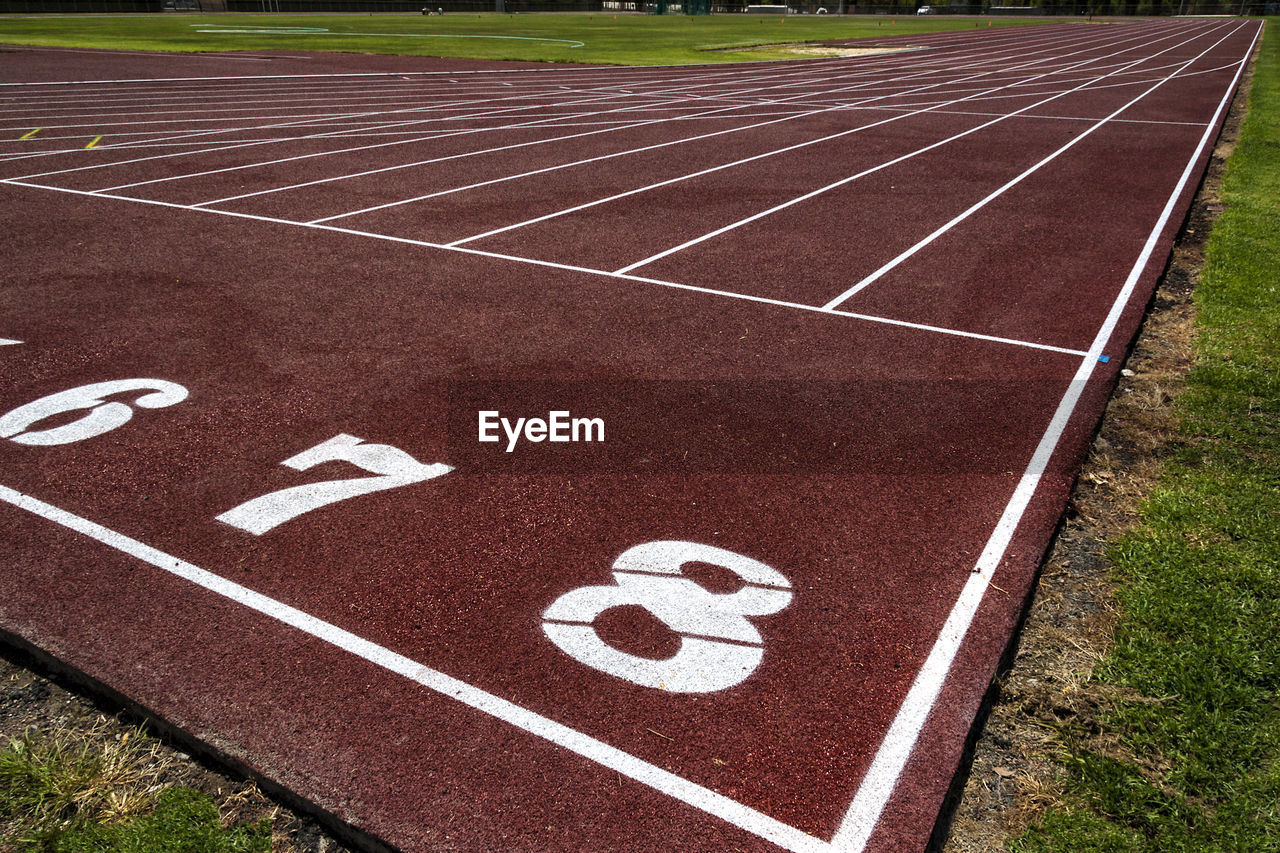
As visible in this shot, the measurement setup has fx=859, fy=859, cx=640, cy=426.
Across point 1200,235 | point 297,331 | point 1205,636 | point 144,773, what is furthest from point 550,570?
point 1200,235

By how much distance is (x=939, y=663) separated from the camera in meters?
3.51

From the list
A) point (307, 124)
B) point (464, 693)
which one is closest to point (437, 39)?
point (307, 124)

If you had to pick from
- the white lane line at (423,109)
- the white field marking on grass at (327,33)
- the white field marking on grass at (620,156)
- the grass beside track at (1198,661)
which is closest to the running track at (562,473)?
the white field marking on grass at (620,156)

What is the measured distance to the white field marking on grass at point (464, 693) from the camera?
2834 mm

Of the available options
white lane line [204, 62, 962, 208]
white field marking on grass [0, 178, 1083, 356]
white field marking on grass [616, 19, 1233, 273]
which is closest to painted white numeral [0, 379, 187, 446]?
white field marking on grass [0, 178, 1083, 356]

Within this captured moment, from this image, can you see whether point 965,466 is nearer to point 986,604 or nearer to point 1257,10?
point 986,604

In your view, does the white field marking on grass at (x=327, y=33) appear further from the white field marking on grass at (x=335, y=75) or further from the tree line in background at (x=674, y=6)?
the tree line in background at (x=674, y=6)

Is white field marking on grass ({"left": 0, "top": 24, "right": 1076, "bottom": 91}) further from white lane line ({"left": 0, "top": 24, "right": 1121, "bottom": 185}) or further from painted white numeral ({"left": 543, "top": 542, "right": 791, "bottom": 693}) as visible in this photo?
painted white numeral ({"left": 543, "top": 542, "right": 791, "bottom": 693})

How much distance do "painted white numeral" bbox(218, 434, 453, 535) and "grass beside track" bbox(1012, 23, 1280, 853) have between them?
3.43m

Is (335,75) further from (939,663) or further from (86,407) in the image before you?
(939,663)

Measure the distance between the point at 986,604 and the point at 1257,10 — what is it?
395 feet

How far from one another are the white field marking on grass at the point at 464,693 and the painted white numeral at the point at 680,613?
15.0 inches

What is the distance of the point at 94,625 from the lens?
12.0 feet

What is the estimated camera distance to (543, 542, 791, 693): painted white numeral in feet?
11.3
